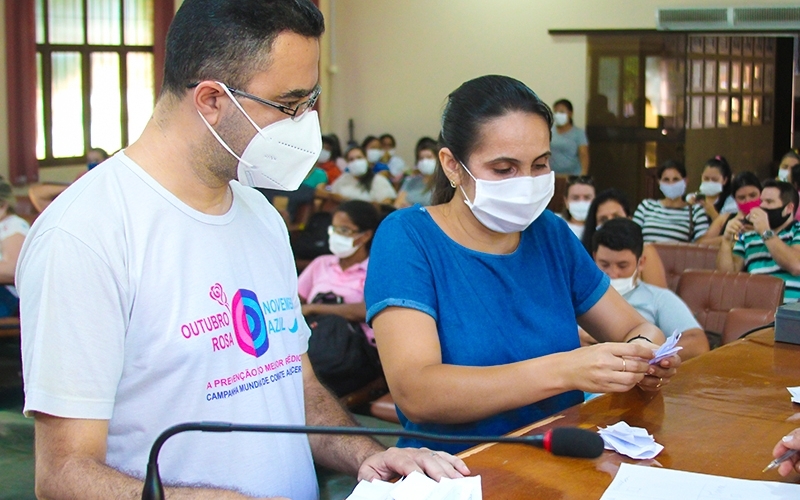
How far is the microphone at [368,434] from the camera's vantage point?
1.04 m

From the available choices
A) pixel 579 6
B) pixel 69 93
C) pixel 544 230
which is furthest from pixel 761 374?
pixel 579 6

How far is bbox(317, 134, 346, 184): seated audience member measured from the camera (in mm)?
9469

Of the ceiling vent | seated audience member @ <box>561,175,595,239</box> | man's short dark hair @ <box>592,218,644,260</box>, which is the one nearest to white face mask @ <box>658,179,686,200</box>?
seated audience member @ <box>561,175,595,239</box>

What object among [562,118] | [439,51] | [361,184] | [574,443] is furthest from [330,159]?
[574,443]

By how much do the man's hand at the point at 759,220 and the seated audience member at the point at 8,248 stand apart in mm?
3789

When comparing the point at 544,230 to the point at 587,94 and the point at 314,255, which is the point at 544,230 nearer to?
the point at 314,255

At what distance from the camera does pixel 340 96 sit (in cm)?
1132

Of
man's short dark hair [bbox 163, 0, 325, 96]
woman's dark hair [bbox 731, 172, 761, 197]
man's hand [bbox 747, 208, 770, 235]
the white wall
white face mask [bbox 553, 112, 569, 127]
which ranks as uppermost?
the white wall

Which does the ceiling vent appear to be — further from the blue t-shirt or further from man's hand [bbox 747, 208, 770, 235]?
the blue t-shirt

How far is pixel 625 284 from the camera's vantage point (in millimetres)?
3490

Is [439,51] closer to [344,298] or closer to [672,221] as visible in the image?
[672,221]

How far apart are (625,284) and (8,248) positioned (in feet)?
10.2

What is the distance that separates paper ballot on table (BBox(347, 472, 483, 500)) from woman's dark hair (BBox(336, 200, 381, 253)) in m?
3.38

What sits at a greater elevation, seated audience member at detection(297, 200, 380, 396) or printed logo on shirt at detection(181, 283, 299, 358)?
printed logo on shirt at detection(181, 283, 299, 358)
